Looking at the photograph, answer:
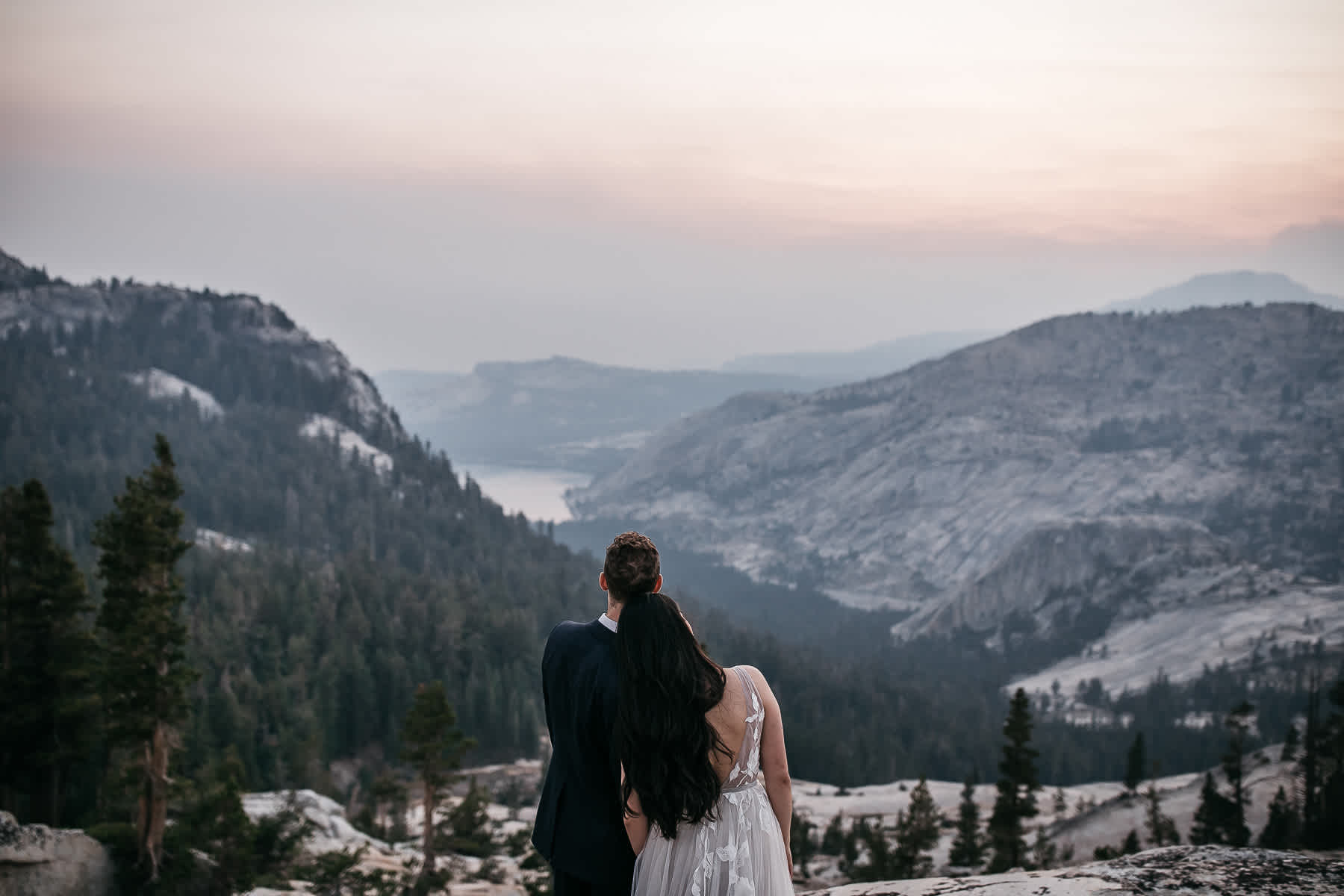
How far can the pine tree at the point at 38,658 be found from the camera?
30.2 metres

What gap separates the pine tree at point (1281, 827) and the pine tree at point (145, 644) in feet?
157

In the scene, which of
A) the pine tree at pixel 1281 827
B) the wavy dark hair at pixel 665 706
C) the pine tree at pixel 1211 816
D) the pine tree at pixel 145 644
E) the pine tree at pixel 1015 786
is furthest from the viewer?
the pine tree at pixel 1211 816

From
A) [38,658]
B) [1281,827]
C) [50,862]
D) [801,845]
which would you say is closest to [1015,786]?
[801,845]

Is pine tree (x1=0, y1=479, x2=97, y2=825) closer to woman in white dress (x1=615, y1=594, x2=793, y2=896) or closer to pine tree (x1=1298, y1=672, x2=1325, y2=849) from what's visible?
woman in white dress (x1=615, y1=594, x2=793, y2=896)

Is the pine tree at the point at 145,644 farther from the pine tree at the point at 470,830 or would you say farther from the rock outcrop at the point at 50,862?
the pine tree at the point at 470,830

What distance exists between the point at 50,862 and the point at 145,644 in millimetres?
6250

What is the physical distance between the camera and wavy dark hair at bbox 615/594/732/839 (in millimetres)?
7238

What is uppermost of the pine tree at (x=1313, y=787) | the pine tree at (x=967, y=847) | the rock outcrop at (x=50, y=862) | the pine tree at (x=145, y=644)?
the pine tree at (x=145, y=644)

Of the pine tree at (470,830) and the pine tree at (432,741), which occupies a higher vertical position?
the pine tree at (432,741)

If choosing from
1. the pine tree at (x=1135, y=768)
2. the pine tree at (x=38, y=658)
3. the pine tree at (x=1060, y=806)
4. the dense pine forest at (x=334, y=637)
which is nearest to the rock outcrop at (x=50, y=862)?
the dense pine forest at (x=334, y=637)

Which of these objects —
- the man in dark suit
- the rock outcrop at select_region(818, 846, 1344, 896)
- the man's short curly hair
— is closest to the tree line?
the rock outcrop at select_region(818, 846, 1344, 896)

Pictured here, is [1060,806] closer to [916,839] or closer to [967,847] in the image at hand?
[967,847]

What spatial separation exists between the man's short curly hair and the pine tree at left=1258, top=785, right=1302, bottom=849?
170 feet

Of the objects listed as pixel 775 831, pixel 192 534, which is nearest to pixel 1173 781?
pixel 775 831
